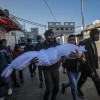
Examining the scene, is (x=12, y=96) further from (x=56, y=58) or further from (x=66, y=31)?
(x=66, y=31)

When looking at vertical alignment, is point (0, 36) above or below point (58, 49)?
above

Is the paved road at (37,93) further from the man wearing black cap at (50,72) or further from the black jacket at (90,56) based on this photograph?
the black jacket at (90,56)

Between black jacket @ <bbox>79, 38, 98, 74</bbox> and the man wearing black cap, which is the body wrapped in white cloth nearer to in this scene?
the man wearing black cap

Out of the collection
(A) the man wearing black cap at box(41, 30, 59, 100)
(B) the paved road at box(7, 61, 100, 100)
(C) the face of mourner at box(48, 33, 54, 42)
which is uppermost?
(C) the face of mourner at box(48, 33, 54, 42)

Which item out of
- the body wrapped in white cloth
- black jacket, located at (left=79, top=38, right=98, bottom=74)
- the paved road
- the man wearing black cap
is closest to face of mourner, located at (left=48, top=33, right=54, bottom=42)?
the man wearing black cap

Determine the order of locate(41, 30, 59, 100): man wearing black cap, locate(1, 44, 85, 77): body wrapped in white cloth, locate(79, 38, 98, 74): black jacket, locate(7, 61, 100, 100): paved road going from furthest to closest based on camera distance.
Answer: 1. locate(7, 61, 100, 100): paved road
2. locate(79, 38, 98, 74): black jacket
3. locate(41, 30, 59, 100): man wearing black cap
4. locate(1, 44, 85, 77): body wrapped in white cloth

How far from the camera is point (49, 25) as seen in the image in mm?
53688

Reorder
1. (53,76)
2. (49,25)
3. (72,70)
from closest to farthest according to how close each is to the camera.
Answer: (53,76), (72,70), (49,25)

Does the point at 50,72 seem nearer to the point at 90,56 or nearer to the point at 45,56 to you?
the point at 45,56

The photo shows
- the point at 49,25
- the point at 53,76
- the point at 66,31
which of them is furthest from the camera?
the point at 66,31

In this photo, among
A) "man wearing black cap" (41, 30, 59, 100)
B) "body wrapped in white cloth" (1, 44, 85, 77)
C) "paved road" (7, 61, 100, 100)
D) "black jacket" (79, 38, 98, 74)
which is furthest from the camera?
"paved road" (7, 61, 100, 100)

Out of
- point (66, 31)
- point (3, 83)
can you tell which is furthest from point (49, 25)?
point (3, 83)

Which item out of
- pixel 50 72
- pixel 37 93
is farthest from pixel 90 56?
pixel 37 93

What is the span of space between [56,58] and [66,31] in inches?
2401
